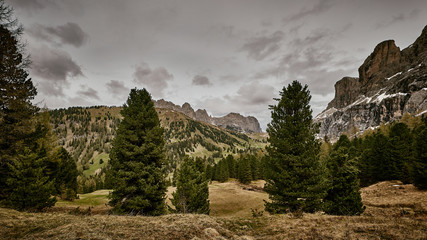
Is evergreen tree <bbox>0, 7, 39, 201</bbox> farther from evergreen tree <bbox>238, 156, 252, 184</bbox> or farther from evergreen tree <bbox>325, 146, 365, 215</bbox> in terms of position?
evergreen tree <bbox>238, 156, 252, 184</bbox>

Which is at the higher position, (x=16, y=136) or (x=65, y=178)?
(x=16, y=136)

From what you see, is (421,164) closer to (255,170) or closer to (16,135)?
(16,135)

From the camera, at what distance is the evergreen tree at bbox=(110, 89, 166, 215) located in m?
14.7

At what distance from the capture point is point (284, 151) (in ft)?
46.5

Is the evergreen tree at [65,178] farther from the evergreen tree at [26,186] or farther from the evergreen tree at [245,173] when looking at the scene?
the evergreen tree at [245,173]

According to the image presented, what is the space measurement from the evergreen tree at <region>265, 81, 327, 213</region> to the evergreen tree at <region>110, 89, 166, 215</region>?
1000cm

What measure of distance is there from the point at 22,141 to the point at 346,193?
29856mm

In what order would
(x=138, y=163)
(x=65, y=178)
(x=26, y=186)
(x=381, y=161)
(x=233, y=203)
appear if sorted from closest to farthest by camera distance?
(x=26, y=186) < (x=138, y=163) < (x=65, y=178) < (x=233, y=203) < (x=381, y=161)

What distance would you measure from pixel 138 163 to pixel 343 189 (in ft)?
57.5

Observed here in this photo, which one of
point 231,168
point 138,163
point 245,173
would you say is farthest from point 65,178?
point 231,168

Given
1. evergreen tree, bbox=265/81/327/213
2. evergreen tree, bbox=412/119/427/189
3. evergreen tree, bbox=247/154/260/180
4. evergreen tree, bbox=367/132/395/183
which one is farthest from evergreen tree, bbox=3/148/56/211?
evergreen tree, bbox=247/154/260/180

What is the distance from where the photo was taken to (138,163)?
15016 mm

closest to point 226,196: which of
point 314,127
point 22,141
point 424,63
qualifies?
point 314,127

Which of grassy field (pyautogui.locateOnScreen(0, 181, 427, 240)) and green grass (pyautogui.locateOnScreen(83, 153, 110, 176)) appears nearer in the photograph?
grassy field (pyautogui.locateOnScreen(0, 181, 427, 240))
